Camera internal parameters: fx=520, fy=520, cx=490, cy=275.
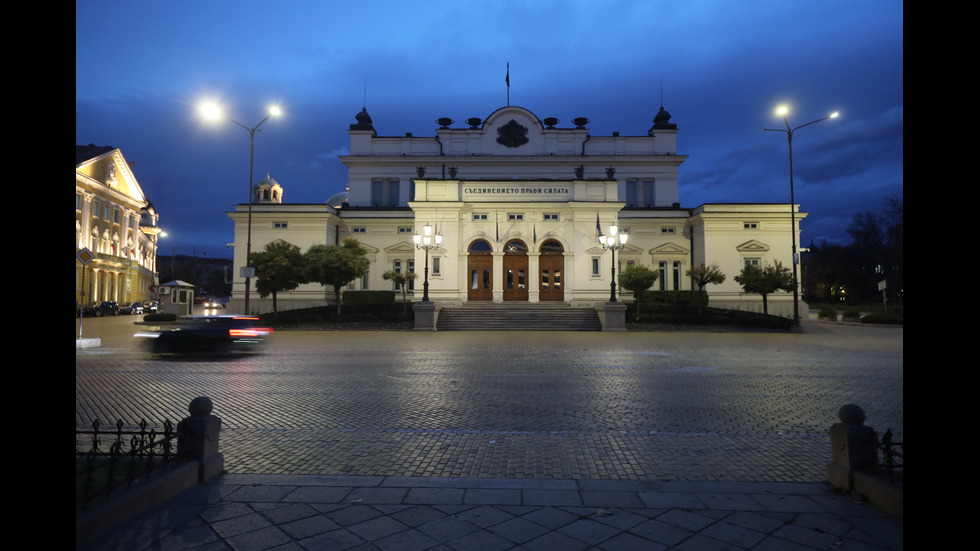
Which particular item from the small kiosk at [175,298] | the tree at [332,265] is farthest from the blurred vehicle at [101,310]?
the tree at [332,265]

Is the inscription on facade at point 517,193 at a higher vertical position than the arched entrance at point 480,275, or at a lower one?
higher

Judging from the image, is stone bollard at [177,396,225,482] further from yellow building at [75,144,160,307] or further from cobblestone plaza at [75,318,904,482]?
yellow building at [75,144,160,307]

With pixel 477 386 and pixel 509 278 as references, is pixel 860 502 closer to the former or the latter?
pixel 477 386

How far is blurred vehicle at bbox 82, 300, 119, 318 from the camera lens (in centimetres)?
4788

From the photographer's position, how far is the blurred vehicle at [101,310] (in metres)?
47.9

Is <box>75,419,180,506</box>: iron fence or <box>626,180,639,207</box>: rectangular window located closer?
<box>75,419,180,506</box>: iron fence

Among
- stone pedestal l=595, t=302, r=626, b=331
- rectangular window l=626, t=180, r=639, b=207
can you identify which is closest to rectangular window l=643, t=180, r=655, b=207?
rectangular window l=626, t=180, r=639, b=207

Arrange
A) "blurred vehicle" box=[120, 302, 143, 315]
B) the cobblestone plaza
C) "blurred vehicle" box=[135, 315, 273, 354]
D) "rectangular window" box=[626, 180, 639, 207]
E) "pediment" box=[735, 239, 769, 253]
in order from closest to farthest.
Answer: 1. the cobblestone plaza
2. "blurred vehicle" box=[135, 315, 273, 354]
3. "pediment" box=[735, 239, 769, 253]
4. "rectangular window" box=[626, 180, 639, 207]
5. "blurred vehicle" box=[120, 302, 143, 315]

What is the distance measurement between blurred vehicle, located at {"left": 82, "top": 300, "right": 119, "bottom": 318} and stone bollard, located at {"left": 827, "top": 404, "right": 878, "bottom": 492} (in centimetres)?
5824

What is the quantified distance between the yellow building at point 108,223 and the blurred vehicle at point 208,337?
4594cm

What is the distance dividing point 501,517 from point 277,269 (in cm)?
3045

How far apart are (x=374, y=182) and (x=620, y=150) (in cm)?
2442

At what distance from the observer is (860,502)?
14.7 feet

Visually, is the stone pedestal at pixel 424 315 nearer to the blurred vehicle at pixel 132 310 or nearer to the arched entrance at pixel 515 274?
the arched entrance at pixel 515 274
